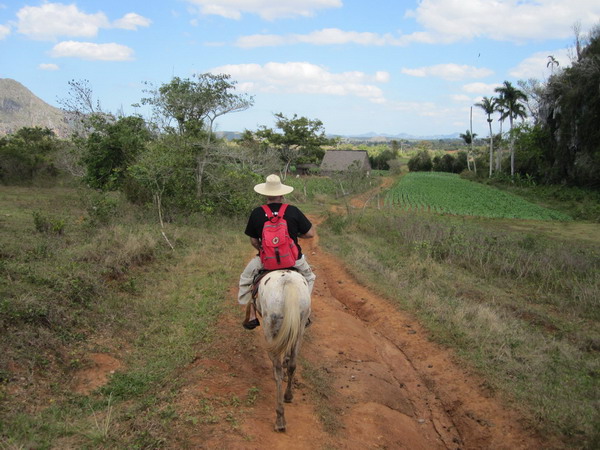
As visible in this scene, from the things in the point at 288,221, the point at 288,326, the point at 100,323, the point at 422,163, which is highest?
the point at 422,163

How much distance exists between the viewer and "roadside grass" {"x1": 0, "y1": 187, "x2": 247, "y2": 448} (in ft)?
12.4

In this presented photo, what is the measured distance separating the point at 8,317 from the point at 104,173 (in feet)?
35.5

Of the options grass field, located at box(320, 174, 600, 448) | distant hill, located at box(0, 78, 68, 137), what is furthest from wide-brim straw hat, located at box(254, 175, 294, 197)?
distant hill, located at box(0, 78, 68, 137)

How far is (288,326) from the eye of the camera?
4477 millimetres

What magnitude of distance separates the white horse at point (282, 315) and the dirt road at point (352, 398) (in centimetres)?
48

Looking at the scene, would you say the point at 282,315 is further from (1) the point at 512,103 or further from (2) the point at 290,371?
(1) the point at 512,103

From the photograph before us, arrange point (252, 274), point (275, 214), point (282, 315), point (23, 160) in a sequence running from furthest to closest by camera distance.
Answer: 1. point (23, 160)
2. point (252, 274)
3. point (275, 214)
4. point (282, 315)

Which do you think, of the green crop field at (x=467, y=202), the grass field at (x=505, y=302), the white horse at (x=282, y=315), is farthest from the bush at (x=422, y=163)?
the white horse at (x=282, y=315)

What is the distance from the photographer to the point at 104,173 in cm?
1501

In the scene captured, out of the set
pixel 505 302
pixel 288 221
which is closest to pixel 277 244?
pixel 288 221

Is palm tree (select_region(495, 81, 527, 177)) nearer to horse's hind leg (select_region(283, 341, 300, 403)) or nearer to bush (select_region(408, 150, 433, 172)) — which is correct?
bush (select_region(408, 150, 433, 172))

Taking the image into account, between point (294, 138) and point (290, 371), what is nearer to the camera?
point (290, 371)

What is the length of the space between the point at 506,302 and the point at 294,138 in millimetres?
31751

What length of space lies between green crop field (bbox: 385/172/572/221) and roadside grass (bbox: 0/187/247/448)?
22.8 meters
